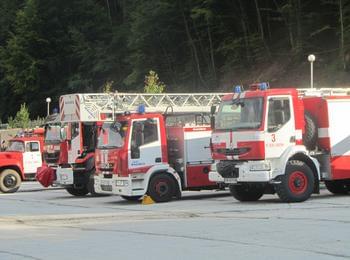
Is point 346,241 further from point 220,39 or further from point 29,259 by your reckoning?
point 220,39

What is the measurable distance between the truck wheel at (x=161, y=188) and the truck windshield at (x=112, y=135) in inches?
57.9

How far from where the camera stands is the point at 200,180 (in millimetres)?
20578

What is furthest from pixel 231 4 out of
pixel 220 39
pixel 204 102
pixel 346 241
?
pixel 346 241

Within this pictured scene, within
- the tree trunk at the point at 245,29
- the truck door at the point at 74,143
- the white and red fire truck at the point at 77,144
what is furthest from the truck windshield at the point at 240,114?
the tree trunk at the point at 245,29

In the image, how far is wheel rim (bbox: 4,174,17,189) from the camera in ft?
90.0

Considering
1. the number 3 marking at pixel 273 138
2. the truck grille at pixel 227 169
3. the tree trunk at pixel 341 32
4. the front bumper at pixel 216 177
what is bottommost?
the front bumper at pixel 216 177

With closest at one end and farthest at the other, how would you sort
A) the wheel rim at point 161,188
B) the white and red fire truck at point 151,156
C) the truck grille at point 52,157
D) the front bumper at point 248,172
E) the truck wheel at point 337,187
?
the front bumper at point 248,172
the white and red fire truck at point 151,156
the wheel rim at point 161,188
the truck wheel at point 337,187
the truck grille at point 52,157

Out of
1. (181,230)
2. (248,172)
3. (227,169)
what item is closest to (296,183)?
(248,172)

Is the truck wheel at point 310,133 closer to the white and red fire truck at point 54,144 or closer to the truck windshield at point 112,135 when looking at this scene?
the truck windshield at point 112,135

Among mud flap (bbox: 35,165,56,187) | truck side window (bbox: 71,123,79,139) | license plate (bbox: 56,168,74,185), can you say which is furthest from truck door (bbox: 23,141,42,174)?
truck side window (bbox: 71,123,79,139)

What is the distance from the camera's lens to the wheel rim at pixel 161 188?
1959 cm

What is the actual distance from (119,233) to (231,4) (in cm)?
4246

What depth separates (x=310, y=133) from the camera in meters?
18.7

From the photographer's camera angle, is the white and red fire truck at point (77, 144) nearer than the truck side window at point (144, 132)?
No
